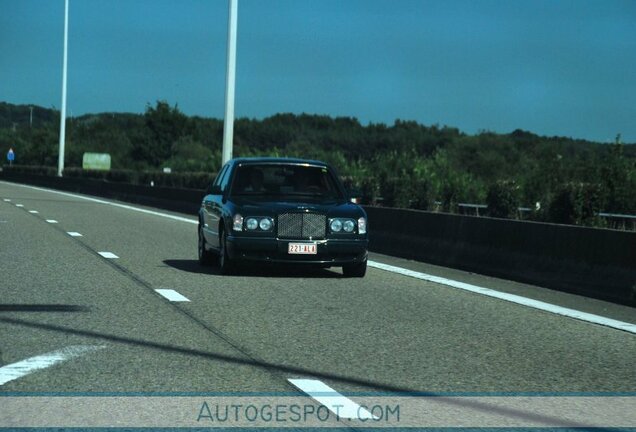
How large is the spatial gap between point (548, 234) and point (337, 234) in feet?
9.01

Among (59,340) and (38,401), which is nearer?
(38,401)

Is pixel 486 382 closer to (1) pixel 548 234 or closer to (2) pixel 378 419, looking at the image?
(2) pixel 378 419

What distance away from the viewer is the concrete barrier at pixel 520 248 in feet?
43.0

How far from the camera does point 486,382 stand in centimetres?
750

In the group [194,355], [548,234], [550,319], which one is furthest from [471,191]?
[194,355]

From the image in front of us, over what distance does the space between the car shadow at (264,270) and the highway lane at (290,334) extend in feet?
0.14

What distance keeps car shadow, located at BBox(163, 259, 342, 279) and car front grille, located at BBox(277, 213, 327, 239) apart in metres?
0.64

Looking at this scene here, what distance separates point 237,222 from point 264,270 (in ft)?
5.38

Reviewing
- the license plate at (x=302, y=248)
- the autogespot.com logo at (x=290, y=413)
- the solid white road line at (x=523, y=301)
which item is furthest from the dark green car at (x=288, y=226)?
the autogespot.com logo at (x=290, y=413)

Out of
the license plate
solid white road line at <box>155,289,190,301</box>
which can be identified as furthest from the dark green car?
solid white road line at <box>155,289,190,301</box>

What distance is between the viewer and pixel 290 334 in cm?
948

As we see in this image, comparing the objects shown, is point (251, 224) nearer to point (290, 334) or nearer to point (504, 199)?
point (290, 334)

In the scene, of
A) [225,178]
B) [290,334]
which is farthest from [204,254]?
[290,334]

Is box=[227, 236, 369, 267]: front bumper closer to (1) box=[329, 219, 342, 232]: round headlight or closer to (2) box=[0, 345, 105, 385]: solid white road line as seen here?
(1) box=[329, 219, 342, 232]: round headlight
